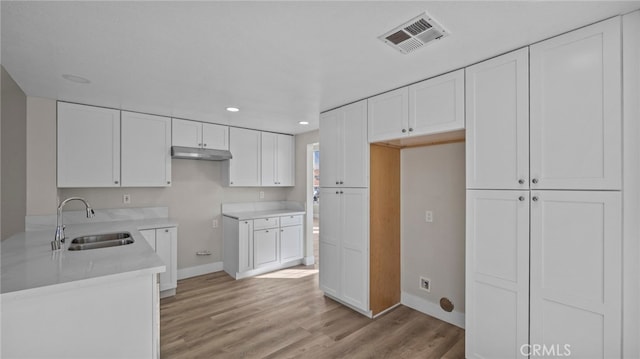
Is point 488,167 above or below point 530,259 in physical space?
above

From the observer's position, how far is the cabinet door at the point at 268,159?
477cm

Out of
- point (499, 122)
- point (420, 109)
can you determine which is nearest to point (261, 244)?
point (420, 109)

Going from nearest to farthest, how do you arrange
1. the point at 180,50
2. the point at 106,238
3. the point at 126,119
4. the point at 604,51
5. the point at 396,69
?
the point at 604,51 < the point at 180,50 < the point at 396,69 < the point at 106,238 < the point at 126,119

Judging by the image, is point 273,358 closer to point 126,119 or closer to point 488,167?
point 488,167

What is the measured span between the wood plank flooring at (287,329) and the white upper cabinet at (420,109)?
6.09ft

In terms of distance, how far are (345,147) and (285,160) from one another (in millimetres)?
2030

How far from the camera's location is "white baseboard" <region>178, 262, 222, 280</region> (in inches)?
166

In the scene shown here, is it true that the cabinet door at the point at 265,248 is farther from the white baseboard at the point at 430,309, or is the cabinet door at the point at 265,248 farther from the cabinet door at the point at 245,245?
the white baseboard at the point at 430,309

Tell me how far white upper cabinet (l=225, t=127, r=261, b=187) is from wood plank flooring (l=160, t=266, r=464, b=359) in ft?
5.40

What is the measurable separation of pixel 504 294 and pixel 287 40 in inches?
88.4

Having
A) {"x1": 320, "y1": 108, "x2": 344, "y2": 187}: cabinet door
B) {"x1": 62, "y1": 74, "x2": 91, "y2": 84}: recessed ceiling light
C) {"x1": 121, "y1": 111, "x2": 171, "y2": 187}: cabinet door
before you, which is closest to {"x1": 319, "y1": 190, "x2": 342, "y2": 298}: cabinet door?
{"x1": 320, "y1": 108, "x2": 344, "y2": 187}: cabinet door

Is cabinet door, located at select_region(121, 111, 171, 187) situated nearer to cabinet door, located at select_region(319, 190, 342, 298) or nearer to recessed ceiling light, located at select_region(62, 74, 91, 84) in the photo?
recessed ceiling light, located at select_region(62, 74, 91, 84)

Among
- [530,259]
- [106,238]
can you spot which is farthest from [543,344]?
[106,238]

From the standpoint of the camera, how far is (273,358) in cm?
229
